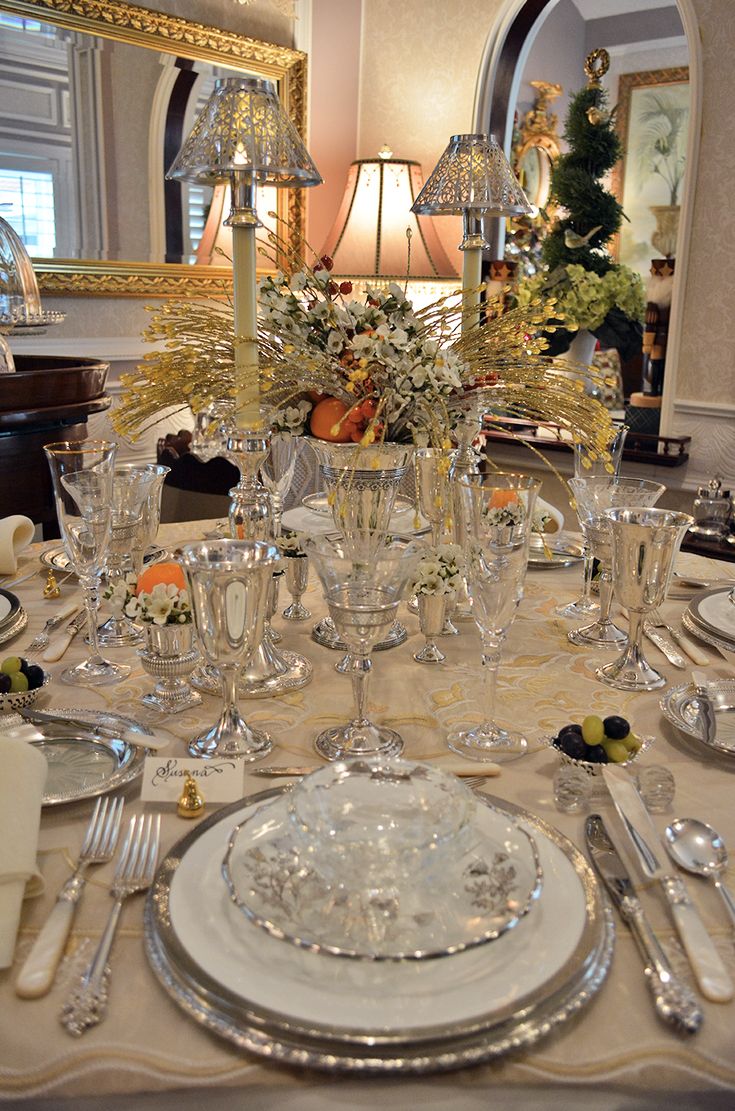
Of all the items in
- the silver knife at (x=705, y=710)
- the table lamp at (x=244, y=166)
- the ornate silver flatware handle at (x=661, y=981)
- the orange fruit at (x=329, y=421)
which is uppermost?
the table lamp at (x=244, y=166)

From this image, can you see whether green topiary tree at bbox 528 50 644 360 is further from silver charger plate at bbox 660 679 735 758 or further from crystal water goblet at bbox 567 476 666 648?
silver charger plate at bbox 660 679 735 758

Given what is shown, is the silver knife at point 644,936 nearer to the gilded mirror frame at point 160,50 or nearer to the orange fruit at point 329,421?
the orange fruit at point 329,421

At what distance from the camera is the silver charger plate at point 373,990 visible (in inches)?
22.3

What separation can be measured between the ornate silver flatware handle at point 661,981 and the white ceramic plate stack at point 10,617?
88cm

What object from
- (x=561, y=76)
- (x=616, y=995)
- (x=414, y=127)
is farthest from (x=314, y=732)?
(x=561, y=76)

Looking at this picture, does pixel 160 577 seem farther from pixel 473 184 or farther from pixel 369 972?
pixel 473 184

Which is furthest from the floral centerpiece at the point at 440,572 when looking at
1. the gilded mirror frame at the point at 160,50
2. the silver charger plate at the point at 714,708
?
the gilded mirror frame at the point at 160,50

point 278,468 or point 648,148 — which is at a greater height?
point 648,148

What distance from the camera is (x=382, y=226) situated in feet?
11.3

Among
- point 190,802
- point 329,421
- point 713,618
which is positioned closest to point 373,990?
point 190,802

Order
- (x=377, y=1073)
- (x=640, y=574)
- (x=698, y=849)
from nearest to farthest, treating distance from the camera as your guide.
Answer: (x=377, y=1073), (x=698, y=849), (x=640, y=574)

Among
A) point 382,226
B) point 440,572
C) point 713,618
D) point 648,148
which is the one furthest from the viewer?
point 648,148

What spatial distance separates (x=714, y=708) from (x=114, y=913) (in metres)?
0.70

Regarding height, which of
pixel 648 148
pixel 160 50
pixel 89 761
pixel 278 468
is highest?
pixel 648 148
